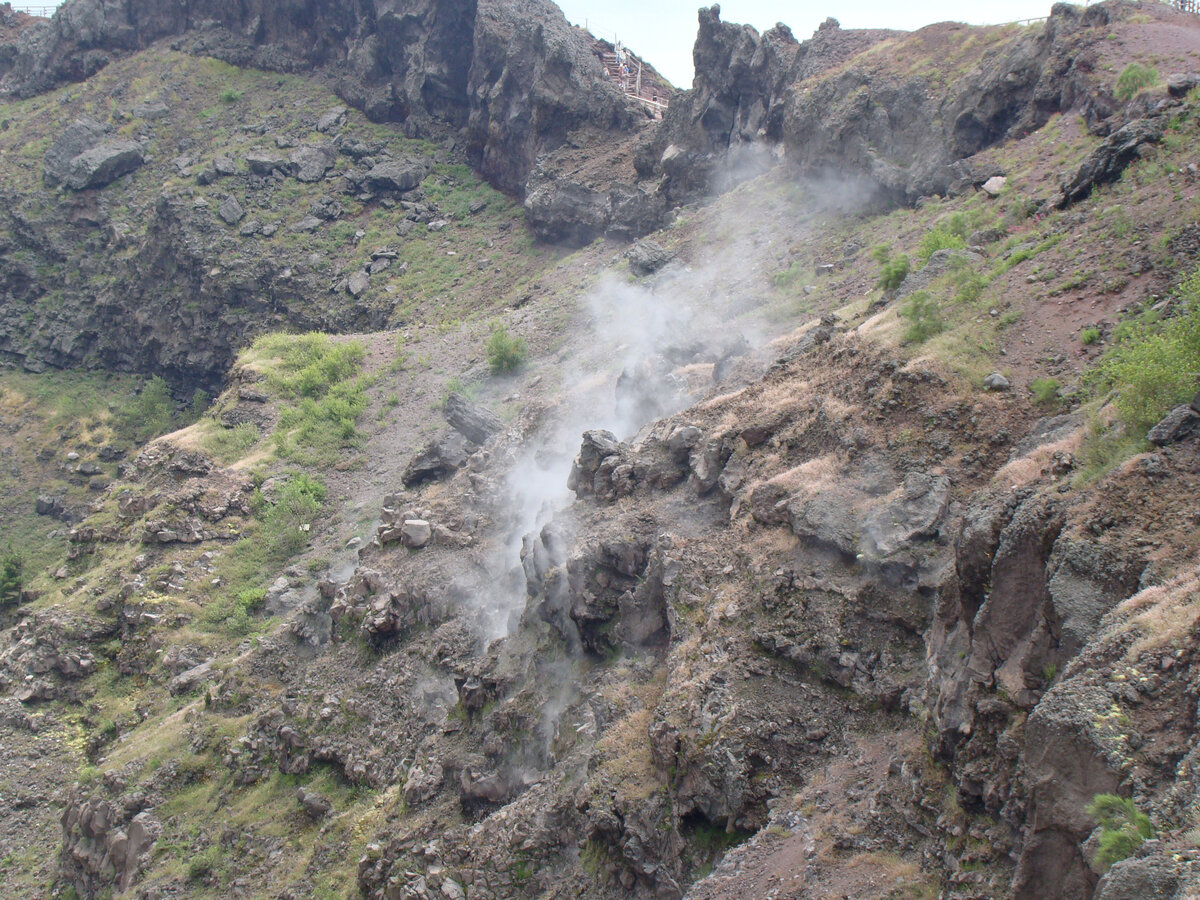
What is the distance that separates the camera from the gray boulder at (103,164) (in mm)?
52562

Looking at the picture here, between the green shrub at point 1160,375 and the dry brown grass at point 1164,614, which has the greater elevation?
the green shrub at point 1160,375

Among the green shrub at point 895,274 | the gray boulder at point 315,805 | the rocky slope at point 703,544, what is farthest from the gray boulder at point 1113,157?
the gray boulder at point 315,805

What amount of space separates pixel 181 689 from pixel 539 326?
19545 millimetres

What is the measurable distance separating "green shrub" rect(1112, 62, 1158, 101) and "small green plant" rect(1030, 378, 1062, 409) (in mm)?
11559

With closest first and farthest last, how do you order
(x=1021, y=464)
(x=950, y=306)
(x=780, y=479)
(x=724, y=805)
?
(x=1021, y=464) < (x=724, y=805) < (x=780, y=479) < (x=950, y=306)

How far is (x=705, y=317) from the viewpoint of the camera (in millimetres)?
29016

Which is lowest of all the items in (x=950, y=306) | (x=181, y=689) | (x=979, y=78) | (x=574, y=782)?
(x=181, y=689)

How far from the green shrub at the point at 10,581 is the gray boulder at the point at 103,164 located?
30.3 meters

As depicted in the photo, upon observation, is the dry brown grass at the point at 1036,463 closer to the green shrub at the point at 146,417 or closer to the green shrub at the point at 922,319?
the green shrub at the point at 922,319

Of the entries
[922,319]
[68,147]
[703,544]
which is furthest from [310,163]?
[703,544]

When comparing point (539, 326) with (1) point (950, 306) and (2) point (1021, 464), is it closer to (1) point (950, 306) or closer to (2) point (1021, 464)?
(1) point (950, 306)

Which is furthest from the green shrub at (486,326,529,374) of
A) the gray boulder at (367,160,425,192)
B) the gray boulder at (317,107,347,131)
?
the gray boulder at (317,107,347,131)

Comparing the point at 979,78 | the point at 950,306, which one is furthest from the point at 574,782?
the point at 979,78

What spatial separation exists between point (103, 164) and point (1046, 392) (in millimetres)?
56022
